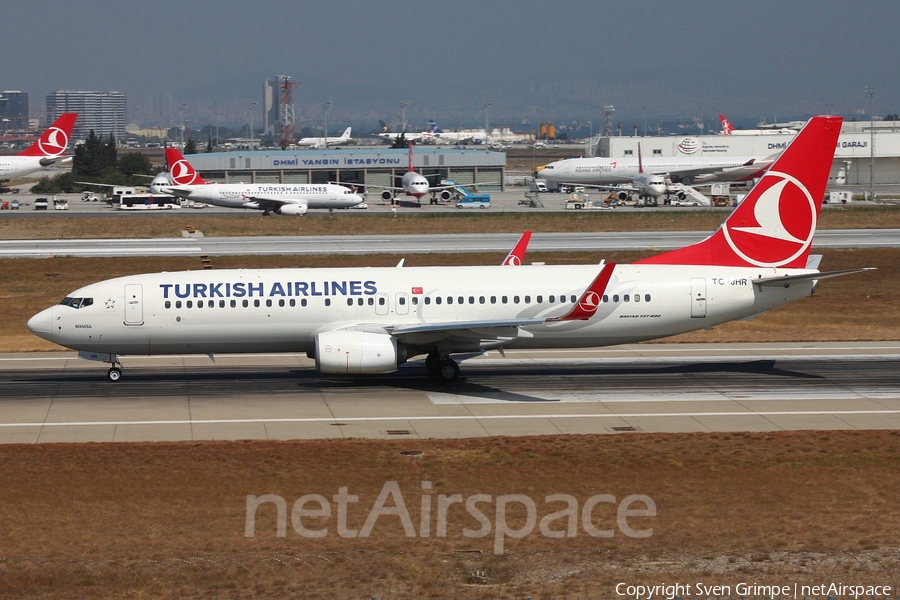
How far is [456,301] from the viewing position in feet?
118

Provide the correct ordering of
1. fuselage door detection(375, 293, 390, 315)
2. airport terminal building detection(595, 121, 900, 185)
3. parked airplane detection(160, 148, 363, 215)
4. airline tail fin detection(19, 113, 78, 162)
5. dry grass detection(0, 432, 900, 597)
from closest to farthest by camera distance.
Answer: dry grass detection(0, 432, 900, 597) < fuselage door detection(375, 293, 390, 315) < parked airplane detection(160, 148, 363, 215) < airline tail fin detection(19, 113, 78, 162) < airport terminal building detection(595, 121, 900, 185)

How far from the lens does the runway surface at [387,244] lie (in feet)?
234

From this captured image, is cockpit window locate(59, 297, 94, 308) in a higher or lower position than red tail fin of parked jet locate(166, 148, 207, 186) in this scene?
lower

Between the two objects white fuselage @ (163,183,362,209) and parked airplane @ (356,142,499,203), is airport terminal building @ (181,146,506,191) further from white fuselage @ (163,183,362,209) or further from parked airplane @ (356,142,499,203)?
white fuselage @ (163,183,362,209)

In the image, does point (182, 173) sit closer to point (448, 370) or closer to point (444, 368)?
point (444, 368)

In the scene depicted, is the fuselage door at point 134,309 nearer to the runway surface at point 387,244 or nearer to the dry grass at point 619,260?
the dry grass at point 619,260

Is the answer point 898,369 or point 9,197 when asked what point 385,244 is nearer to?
point 898,369

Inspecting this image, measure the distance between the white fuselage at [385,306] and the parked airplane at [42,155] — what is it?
102m

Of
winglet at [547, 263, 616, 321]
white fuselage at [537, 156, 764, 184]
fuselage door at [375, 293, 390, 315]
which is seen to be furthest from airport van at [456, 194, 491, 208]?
winglet at [547, 263, 616, 321]

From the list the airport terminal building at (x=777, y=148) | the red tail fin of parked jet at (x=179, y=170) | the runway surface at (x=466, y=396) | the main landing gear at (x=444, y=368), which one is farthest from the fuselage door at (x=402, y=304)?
the airport terminal building at (x=777, y=148)

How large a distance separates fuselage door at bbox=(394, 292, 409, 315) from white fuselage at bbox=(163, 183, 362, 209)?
7724cm

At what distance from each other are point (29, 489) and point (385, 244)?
5288 centimetres

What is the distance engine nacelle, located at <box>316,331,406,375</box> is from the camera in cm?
3378

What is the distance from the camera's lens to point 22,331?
48562 mm
